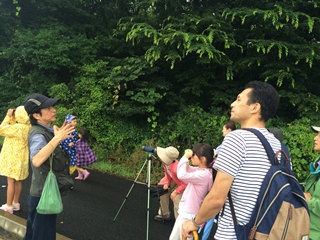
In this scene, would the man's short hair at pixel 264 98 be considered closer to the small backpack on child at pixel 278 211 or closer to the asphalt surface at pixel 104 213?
the small backpack on child at pixel 278 211

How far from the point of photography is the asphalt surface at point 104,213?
451 centimetres

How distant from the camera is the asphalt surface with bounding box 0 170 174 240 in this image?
4.51m

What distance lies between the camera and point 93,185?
683 centimetres

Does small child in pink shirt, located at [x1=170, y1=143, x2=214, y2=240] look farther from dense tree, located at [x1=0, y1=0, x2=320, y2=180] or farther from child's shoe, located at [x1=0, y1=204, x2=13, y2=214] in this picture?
dense tree, located at [x1=0, y1=0, x2=320, y2=180]

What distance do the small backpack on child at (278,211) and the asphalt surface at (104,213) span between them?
297cm

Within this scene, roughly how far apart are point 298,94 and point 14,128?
6.34 metres

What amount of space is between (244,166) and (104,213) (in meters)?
3.99

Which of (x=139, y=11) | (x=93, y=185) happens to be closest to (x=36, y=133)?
(x=93, y=185)

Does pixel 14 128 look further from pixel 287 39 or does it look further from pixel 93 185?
pixel 287 39

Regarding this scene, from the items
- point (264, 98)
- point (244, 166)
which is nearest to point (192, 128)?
point (264, 98)

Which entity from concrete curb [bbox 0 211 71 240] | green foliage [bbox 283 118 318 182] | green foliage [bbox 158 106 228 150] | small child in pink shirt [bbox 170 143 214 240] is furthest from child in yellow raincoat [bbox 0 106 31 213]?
green foliage [bbox 283 118 318 182]

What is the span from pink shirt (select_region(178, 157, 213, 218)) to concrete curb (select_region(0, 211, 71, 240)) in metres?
1.86

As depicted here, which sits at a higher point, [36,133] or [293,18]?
[293,18]

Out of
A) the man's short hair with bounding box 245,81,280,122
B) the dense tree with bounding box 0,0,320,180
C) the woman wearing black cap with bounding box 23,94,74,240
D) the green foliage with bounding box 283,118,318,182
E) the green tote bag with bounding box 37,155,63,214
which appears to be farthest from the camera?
the dense tree with bounding box 0,0,320,180
